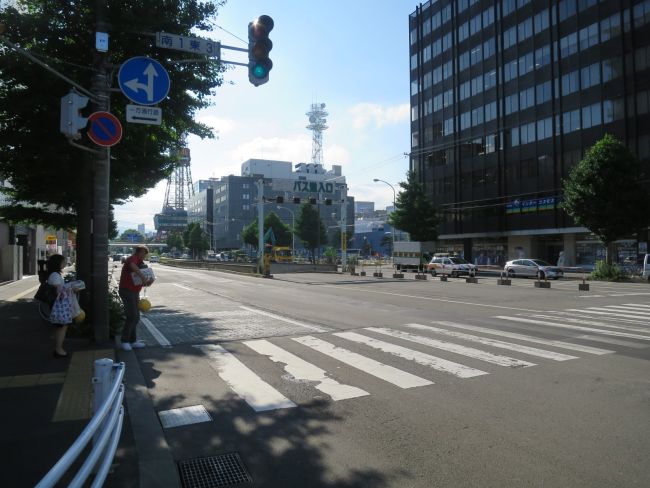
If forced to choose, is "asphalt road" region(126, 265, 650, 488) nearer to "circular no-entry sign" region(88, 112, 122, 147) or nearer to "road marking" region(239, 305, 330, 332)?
"road marking" region(239, 305, 330, 332)

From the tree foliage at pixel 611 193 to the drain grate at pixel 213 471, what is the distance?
112 ft

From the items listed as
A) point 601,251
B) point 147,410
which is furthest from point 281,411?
point 601,251

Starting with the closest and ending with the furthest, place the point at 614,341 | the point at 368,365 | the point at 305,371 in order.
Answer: the point at 305,371, the point at 368,365, the point at 614,341

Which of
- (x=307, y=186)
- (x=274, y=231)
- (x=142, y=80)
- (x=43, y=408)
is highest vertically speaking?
(x=307, y=186)

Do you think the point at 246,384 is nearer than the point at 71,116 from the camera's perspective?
Yes

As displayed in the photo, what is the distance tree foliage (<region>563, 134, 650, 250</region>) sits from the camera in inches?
1266

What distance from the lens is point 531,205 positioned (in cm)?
4875

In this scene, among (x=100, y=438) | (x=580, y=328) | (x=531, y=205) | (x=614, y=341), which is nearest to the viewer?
(x=100, y=438)

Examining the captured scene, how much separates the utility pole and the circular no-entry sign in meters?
0.74

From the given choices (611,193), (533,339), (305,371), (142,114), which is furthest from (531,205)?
(305,371)

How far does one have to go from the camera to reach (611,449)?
14.0ft

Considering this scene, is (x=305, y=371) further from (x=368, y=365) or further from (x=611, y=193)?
(x=611, y=193)

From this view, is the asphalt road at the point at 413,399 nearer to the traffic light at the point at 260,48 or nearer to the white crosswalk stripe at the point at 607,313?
the white crosswalk stripe at the point at 607,313

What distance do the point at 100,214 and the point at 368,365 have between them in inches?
210
